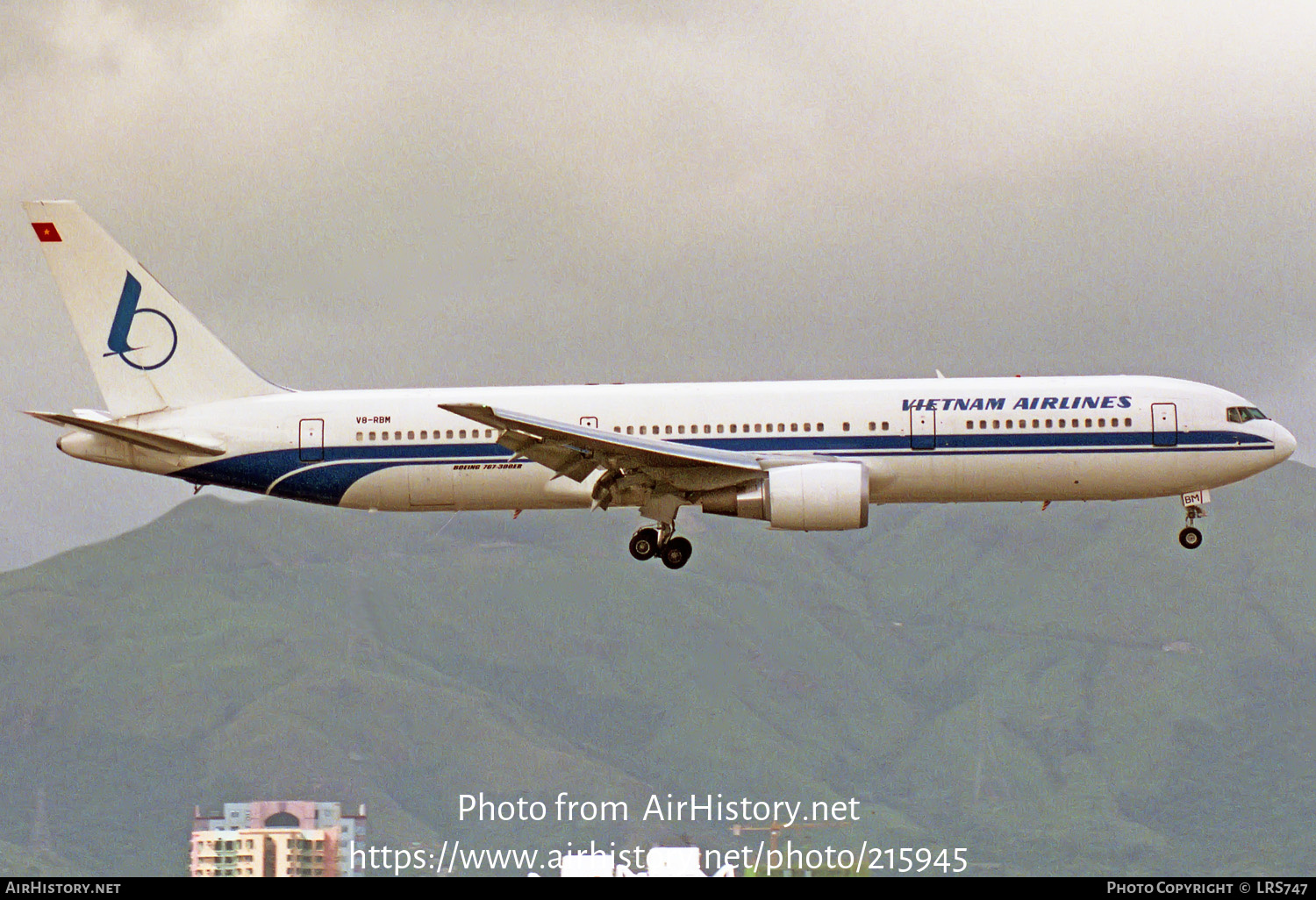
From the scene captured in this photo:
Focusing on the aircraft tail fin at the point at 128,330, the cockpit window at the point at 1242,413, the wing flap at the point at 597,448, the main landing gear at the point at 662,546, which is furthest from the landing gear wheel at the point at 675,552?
the cockpit window at the point at 1242,413

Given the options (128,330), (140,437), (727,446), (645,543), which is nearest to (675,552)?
(645,543)

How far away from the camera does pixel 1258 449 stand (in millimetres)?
49938

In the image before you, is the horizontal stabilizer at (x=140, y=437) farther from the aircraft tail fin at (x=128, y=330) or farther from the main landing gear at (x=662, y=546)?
the main landing gear at (x=662, y=546)

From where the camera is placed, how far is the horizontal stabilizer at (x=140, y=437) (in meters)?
49.8

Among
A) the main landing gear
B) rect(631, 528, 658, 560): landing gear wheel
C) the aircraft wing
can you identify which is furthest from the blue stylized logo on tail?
the main landing gear

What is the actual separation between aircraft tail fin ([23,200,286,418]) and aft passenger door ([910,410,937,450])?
18.8 metres

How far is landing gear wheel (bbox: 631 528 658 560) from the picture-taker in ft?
164

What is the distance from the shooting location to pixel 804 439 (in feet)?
160

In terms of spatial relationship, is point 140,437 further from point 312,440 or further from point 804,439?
point 804,439

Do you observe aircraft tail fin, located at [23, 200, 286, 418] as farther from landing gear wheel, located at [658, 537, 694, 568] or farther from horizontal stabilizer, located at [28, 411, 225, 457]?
landing gear wheel, located at [658, 537, 694, 568]

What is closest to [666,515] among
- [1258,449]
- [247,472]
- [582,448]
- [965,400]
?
[582,448]

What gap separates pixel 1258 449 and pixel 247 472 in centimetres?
2859

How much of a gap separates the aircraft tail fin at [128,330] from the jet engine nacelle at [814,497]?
15874 millimetres
